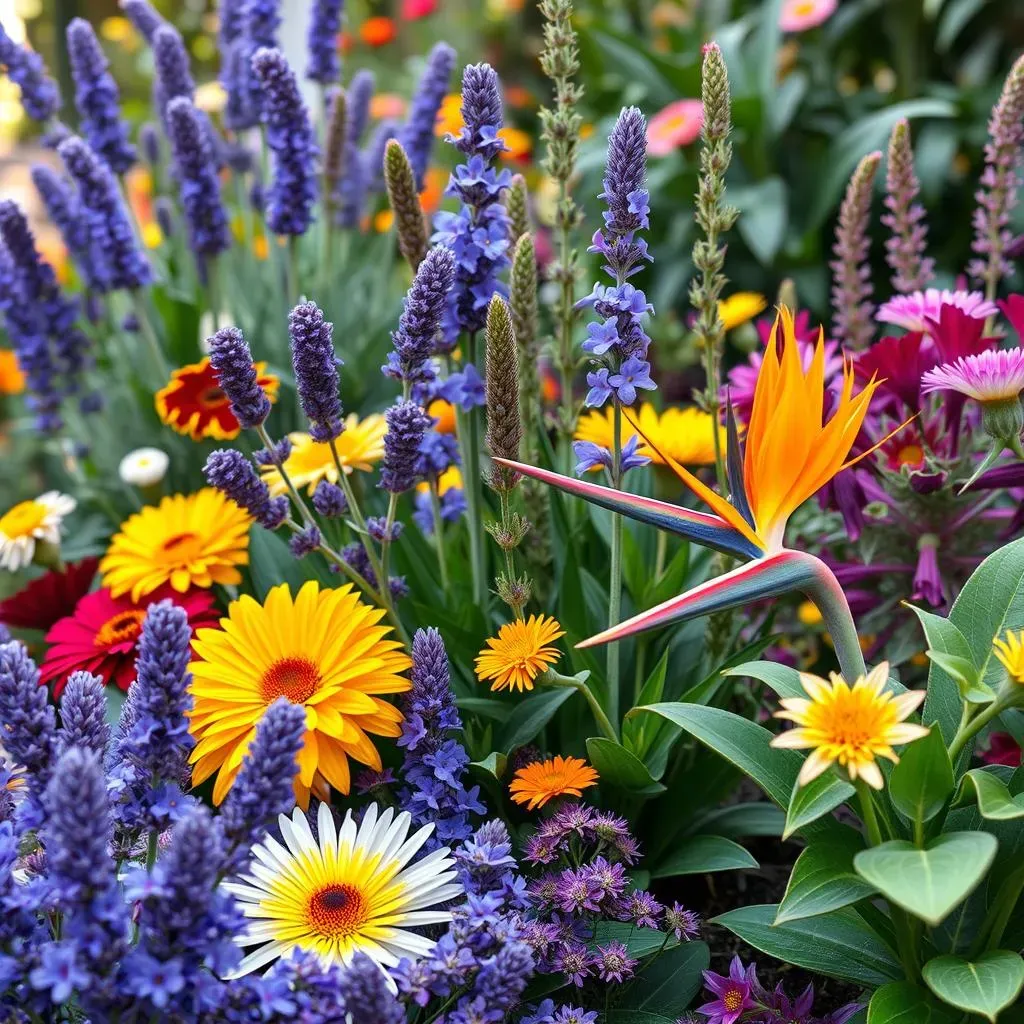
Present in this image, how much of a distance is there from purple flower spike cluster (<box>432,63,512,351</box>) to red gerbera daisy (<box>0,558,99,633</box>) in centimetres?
88

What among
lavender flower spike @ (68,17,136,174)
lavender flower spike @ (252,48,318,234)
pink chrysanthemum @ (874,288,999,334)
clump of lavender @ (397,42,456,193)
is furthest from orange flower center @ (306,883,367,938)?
lavender flower spike @ (68,17,136,174)

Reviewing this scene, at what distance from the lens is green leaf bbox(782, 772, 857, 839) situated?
99cm

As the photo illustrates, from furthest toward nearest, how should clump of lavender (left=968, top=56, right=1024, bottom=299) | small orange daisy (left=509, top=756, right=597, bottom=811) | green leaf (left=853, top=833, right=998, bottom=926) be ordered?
clump of lavender (left=968, top=56, right=1024, bottom=299), small orange daisy (left=509, top=756, right=597, bottom=811), green leaf (left=853, top=833, right=998, bottom=926)

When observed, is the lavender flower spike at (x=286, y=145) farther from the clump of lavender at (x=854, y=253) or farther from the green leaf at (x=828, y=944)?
the green leaf at (x=828, y=944)

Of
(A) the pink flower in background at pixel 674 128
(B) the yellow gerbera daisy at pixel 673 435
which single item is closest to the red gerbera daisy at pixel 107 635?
(B) the yellow gerbera daisy at pixel 673 435

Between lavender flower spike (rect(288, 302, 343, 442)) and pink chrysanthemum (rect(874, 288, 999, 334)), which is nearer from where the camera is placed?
lavender flower spike (rect(288, 302, 343, 442))

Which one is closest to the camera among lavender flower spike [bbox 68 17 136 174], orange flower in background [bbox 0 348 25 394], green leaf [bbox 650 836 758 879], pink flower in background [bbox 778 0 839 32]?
green leaf [bbox 650 836 758 879]

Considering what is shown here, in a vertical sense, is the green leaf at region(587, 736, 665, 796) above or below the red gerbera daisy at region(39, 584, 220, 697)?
below

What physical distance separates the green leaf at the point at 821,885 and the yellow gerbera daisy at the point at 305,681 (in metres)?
0.48

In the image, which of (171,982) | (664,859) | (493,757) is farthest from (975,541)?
(171,982)

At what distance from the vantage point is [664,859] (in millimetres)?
1447

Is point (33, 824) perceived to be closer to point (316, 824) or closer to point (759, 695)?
point (316, 824)

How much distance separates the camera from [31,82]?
2.17m

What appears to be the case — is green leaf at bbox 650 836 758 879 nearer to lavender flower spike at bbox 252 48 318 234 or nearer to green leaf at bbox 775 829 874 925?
green leaf at bbox 775 829 874 925
